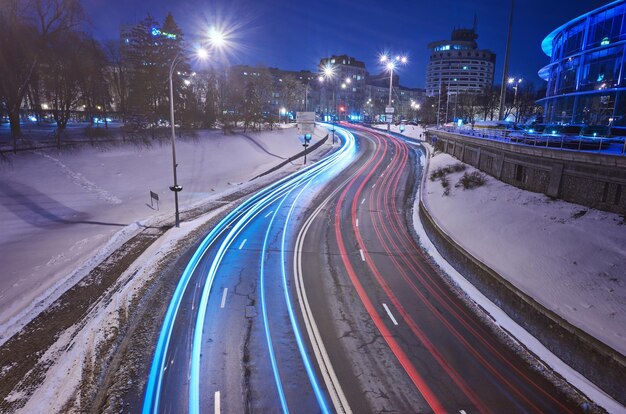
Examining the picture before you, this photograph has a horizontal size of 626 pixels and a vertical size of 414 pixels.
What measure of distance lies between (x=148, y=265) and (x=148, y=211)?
11297mm

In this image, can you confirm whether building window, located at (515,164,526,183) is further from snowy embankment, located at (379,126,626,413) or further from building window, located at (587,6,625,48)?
building window, located at (587,6,625,48)

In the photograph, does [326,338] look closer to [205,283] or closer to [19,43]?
[205,283]

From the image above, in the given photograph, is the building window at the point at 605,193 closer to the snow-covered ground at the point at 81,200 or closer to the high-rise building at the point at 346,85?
the snow-covered ground at the point at 81,200

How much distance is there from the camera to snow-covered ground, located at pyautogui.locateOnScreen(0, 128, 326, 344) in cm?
1714

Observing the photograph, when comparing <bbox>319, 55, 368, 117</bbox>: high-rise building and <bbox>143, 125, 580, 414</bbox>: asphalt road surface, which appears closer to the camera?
<bbox>143, 125, 580, 414</bbox>: asphalt road surface

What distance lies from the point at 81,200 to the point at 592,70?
194 ft

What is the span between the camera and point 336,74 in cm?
15988

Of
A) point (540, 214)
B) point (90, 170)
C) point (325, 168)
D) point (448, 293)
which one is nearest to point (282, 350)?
point (448, 293)

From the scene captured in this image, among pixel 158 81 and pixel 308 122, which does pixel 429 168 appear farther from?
pixel 158 81

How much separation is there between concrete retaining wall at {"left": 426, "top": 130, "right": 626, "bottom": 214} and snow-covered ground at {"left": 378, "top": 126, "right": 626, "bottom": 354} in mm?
544

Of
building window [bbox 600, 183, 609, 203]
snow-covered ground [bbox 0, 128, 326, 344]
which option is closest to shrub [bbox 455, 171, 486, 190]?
building window [bbox 600, 183, 609, 203]

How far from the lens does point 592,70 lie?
48125 millimetres

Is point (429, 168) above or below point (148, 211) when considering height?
above

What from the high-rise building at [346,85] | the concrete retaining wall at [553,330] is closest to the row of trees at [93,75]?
the concrete retaining wall at [553,330]
